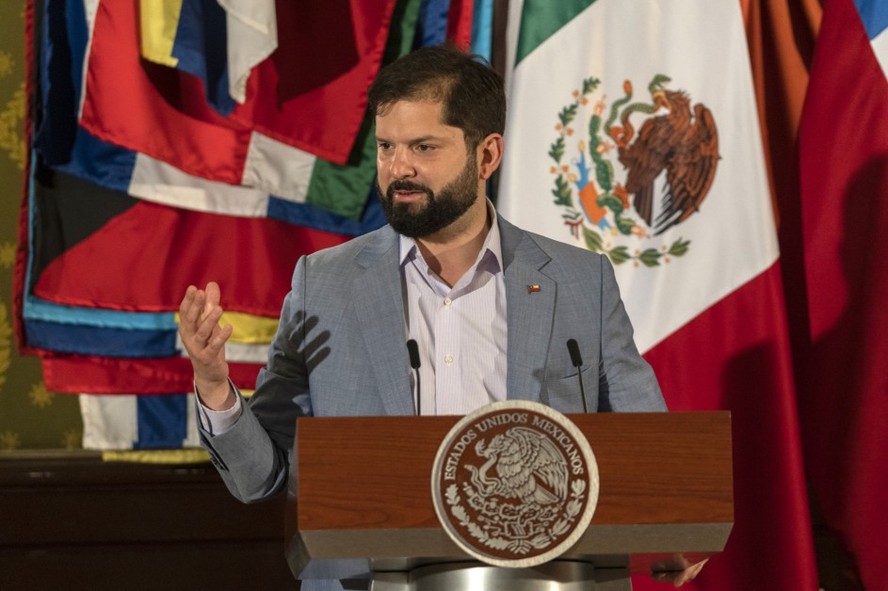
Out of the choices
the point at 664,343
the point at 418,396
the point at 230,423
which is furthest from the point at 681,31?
the point at 230,423

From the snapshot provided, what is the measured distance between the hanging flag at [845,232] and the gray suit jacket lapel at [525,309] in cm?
140

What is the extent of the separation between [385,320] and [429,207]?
0.70ft

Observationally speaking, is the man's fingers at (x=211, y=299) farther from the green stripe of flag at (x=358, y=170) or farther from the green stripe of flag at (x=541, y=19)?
the green stripe of flag at (x=541, y=19)

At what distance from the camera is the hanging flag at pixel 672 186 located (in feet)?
10.6

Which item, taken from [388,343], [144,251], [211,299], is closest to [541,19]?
[144,251]

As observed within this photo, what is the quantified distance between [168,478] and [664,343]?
146 centimetres

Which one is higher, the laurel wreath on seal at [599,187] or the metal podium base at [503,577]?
the laurel wreath on seal at [599,187]

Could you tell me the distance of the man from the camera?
1958 mm

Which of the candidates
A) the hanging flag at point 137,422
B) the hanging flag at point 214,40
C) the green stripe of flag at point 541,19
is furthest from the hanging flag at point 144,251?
the green stripe of flag at point 541,19

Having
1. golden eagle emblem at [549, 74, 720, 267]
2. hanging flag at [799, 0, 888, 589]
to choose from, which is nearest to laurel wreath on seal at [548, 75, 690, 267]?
golden eagle emblem at [549, 74, 720, 267]

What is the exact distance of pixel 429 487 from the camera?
1399mm

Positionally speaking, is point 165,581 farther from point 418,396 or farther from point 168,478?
point 418,396

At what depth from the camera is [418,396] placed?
1947mm

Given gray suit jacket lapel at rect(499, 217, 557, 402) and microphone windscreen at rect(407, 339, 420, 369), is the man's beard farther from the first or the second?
microphone windscreen at rect(407, 339, 420, 369)
